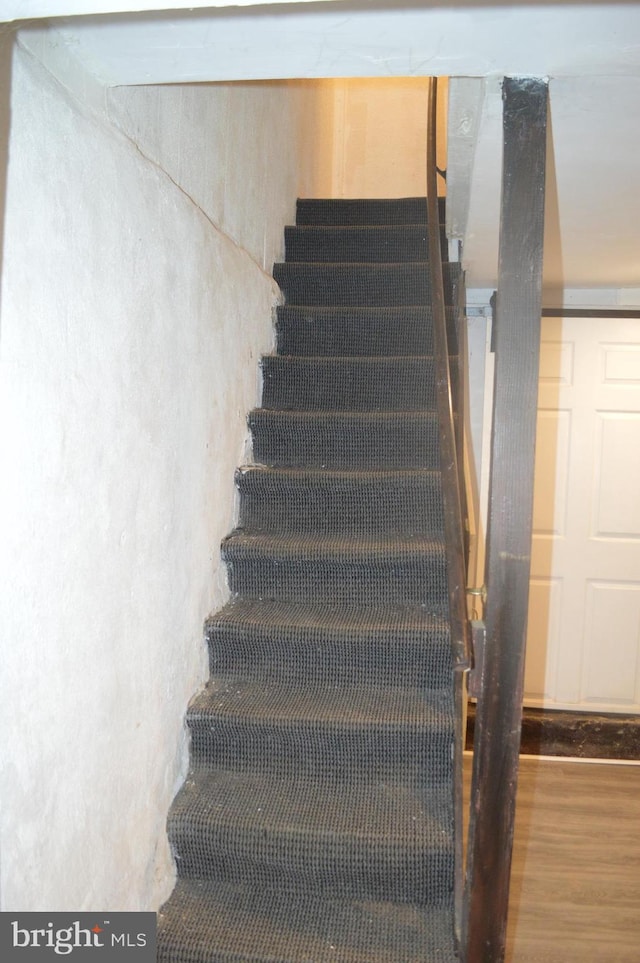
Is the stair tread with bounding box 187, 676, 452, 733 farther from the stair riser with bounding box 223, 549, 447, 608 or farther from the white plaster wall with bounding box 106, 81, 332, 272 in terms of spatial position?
the white plaster wall with bounding box 106, 81, 332, 272

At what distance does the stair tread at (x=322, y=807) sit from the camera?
5.65 ft

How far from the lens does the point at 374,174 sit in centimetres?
489

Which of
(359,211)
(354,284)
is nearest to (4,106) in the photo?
(354,284)

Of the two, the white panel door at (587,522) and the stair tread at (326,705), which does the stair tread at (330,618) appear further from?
the white panel door at (587,522)

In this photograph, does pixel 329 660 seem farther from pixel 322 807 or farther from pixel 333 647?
pixel 322 807

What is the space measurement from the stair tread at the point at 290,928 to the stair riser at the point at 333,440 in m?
1.38

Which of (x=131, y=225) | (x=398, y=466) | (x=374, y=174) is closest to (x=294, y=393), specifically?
(x=398, y=466)

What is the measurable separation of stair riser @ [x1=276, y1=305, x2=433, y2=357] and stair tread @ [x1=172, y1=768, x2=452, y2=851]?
1679 mm

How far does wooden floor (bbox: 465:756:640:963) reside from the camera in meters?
2.29

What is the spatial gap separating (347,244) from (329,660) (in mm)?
2098

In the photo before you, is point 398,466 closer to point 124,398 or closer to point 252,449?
point 252,449

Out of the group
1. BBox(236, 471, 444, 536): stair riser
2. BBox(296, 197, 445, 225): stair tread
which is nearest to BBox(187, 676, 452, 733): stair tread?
BBox(236, 471, 444, 536): stair riser

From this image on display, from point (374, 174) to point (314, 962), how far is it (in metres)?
4.58

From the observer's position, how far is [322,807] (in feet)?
5.98
